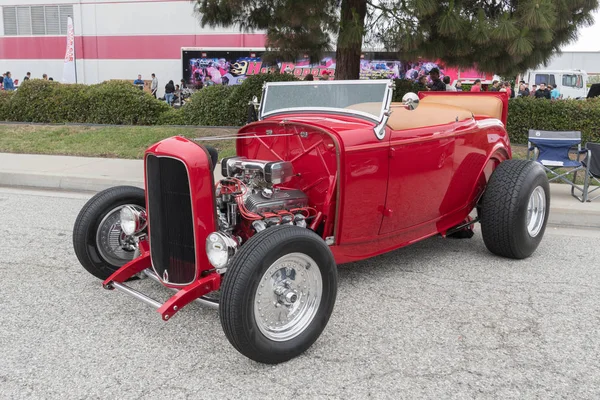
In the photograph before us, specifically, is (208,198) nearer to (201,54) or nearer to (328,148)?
(328,148)

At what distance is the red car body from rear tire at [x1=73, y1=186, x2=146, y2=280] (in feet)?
1.36

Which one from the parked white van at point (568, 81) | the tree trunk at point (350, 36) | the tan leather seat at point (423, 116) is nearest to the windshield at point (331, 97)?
the tan leather seat at point (423, 116)

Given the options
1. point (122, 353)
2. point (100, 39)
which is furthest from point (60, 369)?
point (100, 39)

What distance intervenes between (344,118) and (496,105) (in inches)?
83.4

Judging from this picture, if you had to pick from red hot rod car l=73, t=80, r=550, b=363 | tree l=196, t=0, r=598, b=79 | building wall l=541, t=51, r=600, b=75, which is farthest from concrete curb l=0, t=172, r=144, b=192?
building wall l=541, t=51, r=600, b=75

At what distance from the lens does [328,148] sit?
3.86 m

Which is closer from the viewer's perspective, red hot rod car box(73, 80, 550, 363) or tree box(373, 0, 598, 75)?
red hot rod car box(73, 80, 550, 363)

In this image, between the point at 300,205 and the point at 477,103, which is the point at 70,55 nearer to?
the point at 477,103

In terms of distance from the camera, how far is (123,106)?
41.2 ft

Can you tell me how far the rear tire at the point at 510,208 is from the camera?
475cm

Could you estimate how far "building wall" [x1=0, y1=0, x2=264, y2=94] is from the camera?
27.1 meters

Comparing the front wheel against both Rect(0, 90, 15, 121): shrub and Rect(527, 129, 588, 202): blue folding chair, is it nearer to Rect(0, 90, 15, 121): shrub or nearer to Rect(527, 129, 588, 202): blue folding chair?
Rect(527, 129, 588, 202): blue folding chair

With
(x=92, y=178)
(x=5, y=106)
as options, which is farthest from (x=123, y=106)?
(x=92, y=178)

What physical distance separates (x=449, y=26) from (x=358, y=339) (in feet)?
18.4
